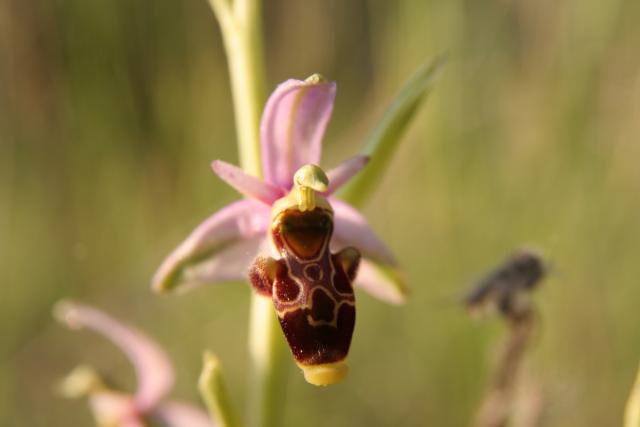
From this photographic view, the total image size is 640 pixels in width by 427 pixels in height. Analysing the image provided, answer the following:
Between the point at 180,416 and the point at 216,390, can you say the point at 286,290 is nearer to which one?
the point at 216,390

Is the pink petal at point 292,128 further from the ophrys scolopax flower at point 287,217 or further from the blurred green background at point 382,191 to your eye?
the blurred green background at point 382,191

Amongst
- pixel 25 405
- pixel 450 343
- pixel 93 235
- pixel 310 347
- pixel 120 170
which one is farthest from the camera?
pixel 120 170

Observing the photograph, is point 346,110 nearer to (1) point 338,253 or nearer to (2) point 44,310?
(2) point 44,310

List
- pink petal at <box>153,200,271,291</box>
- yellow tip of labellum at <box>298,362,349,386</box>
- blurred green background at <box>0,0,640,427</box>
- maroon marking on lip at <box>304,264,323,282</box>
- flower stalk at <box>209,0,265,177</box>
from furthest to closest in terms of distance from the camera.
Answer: blurred green background at <box>0,0,640,427</box>
flower stalk at <box>209,0,265,177</box>
pink petal at <box>153,200,271,291</box>
maroon marking on lip at <box>304,264,323,282</box>
yellow tip of labellum at <box>298,362,349,386</box>

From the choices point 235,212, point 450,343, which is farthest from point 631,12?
point 235,212

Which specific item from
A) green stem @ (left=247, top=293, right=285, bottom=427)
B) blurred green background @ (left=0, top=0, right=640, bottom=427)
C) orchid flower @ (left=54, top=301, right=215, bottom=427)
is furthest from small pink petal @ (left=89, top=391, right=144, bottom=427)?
blurred green background @ (left=0, top=0, right=640, bottom=427)

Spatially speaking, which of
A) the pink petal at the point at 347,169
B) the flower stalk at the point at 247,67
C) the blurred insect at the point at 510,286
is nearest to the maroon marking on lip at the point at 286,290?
the pink petal at the point at 347,169

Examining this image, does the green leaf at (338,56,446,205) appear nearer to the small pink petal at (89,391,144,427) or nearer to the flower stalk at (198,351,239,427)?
the flower stalk at (198,351,239,427)
